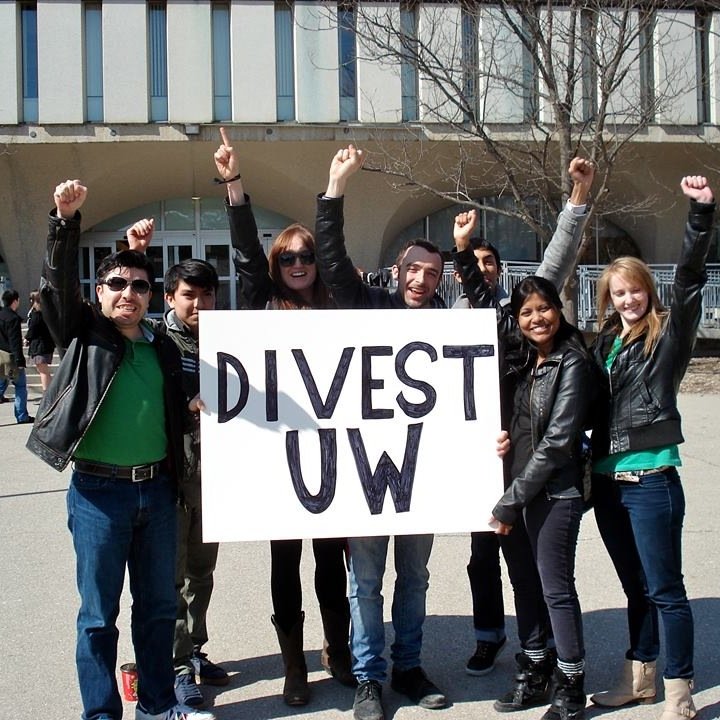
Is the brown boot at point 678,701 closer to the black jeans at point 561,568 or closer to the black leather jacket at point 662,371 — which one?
the black jeans at point 561,568

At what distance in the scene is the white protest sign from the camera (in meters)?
3.36

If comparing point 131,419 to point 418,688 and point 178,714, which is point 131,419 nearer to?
point 178,714

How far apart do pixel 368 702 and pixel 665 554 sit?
4.47 ft

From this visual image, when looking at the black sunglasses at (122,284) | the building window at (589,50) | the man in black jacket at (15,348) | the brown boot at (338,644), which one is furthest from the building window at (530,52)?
the black sunglasses at (122,284)

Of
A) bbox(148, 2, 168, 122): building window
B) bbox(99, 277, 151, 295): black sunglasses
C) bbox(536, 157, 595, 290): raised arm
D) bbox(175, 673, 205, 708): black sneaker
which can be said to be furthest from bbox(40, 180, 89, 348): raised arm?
bbox(148, 2, 168, 122): building window

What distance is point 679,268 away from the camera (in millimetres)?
3352

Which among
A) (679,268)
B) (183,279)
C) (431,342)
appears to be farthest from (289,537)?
(679,268)

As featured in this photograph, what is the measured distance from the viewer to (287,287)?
12.5 feet

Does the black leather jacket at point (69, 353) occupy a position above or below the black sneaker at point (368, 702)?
above

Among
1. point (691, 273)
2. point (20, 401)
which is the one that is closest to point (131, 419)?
point (691, 273)

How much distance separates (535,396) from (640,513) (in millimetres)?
630

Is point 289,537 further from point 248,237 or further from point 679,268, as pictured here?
point 679,268

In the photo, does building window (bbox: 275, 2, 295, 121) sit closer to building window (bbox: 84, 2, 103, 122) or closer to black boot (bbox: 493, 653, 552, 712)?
building window (bbox: 84, 2, 103, 122)

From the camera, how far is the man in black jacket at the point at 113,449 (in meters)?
3.07
